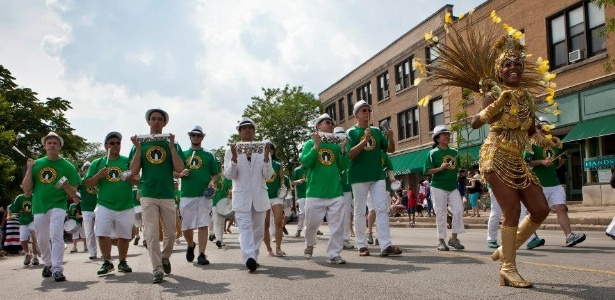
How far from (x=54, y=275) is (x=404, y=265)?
4900mm

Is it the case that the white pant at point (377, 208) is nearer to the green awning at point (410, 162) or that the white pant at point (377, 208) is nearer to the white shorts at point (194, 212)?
the white shorts at point (194, 212)

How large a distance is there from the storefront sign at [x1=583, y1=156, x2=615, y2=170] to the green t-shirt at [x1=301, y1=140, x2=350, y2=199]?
54.2ft

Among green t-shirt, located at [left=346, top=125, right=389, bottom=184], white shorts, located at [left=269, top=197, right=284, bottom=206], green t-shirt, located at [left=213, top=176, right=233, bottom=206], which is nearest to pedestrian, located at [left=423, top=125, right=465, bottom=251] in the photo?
green t-shirt, located at [left=346, top=125, right=389, bottom=184]

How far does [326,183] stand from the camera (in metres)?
8.60

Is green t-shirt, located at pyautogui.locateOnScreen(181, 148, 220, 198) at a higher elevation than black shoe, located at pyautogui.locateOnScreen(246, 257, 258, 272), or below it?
higher

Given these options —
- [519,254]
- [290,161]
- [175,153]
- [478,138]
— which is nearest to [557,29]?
[478,138]

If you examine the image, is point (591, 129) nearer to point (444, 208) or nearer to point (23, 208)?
point (444, 208)

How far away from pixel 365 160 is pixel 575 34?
18113mm

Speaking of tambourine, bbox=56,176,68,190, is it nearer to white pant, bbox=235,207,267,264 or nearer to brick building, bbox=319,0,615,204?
white pant, bbox=235,207,267,264

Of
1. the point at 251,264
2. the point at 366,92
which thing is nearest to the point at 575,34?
the point at 251,264

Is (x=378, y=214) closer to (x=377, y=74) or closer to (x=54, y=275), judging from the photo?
(x=54, y=275)

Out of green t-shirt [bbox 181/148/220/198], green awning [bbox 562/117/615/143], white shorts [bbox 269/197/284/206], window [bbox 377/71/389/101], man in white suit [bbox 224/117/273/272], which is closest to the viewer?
man in white suit [bbox 224/117/273/272]

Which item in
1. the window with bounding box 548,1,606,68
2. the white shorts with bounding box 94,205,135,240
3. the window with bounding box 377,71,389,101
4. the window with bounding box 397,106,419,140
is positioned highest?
the window with bounding box 377,71,389,101

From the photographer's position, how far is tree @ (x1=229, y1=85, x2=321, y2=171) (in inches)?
1969
